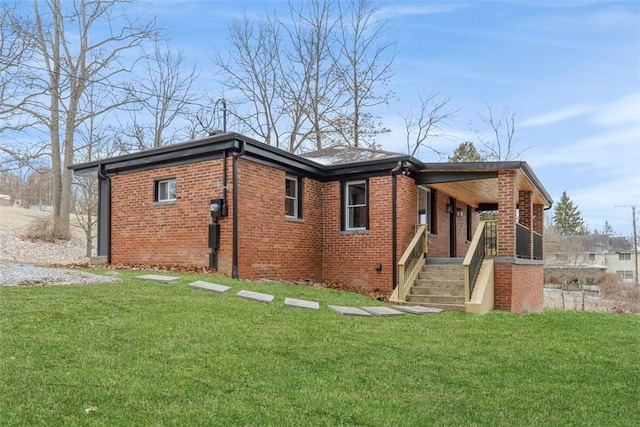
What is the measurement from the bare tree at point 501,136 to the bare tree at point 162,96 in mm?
17948

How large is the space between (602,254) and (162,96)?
48.4 m

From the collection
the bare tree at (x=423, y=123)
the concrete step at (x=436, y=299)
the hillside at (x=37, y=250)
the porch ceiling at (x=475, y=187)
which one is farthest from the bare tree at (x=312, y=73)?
the concrete step at (x=436, y=299)

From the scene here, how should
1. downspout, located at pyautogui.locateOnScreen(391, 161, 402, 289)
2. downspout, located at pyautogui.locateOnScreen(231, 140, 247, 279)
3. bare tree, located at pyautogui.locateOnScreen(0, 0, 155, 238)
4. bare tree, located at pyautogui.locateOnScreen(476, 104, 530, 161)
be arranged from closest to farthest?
downspout, located at pyautogui.locateOnScreen(231, 140, 247, 279), downspout, located at pyautogui.locateOnScreen(391, 161, 402, 289), bare tree, located at pyautogui.locateOnScreen(0, 0, 155, 238), bare tree, located at pyautogui.locateOnScreen(476, 104, 530, 161)

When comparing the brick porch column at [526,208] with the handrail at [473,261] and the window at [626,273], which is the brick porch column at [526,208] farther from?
the window at [626,273]

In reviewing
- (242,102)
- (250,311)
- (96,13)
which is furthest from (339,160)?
(96,13)

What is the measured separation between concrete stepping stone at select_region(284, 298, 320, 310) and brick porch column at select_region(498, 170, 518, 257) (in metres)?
5.27

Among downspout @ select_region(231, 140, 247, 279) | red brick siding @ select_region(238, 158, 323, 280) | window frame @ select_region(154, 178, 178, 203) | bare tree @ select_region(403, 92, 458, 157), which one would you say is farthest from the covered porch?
bare tree @ select_region(403, 92, 458, 157)

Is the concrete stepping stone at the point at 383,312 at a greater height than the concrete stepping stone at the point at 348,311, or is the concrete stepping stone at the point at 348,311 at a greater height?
the concrete stepping stone at the point at 348,311

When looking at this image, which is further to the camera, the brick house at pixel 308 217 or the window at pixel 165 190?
the window at pixel 165 190

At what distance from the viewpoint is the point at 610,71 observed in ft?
36.2

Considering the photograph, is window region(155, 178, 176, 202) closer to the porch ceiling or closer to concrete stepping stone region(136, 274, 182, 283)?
concrete stepping stone region(136, 274, 182, 283)

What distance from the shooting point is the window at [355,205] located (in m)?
13.2

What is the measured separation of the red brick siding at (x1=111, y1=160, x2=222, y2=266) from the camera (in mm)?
11477

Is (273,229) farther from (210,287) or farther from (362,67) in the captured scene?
(362,67)
